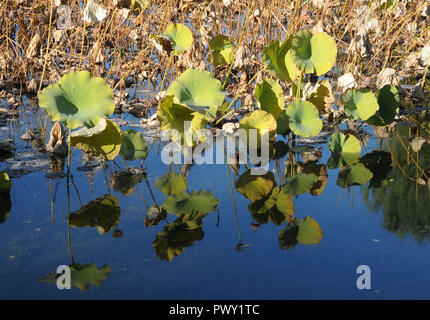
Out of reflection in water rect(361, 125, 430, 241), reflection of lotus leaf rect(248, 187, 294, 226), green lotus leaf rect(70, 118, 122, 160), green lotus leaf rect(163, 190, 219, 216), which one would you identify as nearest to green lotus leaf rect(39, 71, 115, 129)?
green lotus leaf rect(70, 118, 122, 160)

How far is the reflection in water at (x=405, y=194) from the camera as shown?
7.41 feet

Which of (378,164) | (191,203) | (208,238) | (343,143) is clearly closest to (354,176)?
(378,164)

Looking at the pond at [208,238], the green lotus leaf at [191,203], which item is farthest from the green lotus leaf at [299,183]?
the green lotus leaf at [191,203]

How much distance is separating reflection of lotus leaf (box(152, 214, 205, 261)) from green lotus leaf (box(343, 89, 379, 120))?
1361mm

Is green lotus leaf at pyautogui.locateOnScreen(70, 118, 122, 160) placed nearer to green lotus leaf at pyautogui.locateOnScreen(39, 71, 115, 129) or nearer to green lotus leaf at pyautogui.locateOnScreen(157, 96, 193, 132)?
green lotus leaf at pyautogui.locateOnScreen(39, 71, 115, 129)

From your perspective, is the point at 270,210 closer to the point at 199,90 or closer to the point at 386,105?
the point at 199,90

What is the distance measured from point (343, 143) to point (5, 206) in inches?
74.6

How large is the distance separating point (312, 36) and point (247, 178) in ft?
3.04

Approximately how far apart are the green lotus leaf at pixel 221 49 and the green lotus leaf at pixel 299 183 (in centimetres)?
126

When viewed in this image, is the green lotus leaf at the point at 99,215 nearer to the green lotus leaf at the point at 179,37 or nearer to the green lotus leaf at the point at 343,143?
the green lotus leaf at the point at 179,37

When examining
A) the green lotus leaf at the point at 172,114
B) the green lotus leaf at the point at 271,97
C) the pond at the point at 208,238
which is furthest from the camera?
the green lotus leaf at the point at 271,97

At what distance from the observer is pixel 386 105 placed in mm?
3361

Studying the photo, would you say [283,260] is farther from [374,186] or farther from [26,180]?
[26,180]

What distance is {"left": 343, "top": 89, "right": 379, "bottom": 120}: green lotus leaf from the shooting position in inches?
126
